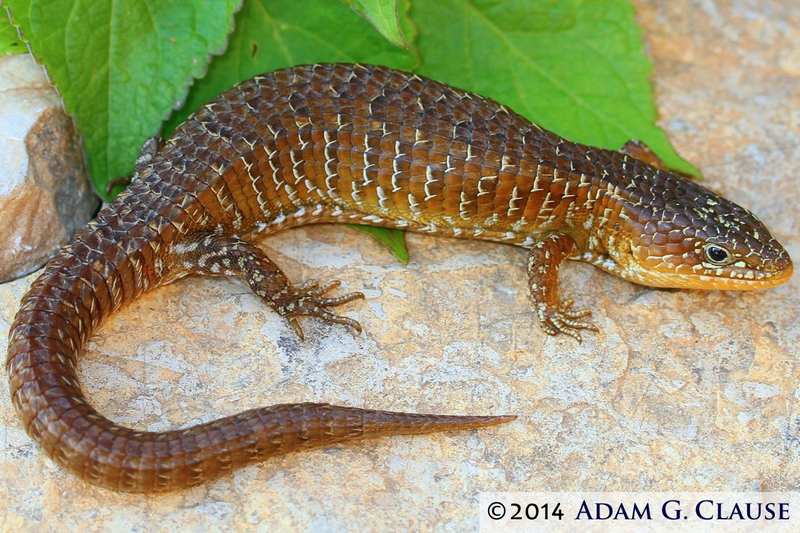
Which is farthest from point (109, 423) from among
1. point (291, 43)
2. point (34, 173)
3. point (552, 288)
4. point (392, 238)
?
point (291, 43)

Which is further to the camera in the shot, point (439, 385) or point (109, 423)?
point (439, 385)

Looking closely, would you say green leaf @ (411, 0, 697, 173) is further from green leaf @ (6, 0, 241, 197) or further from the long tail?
the long tail

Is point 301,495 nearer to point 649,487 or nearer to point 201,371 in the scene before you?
point 201,371

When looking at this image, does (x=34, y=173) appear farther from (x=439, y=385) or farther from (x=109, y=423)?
(x=439, y=385)
